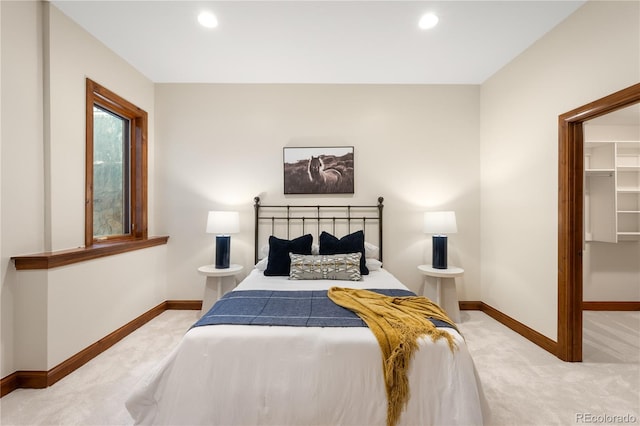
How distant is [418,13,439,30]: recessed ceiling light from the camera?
7.66ft

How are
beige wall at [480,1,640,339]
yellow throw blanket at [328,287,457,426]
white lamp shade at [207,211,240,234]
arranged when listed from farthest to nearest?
1. white lamp shade at [207,211,240,234]
2. beige wall at [480,1,640,339]
3. yellow throw blanket at [328,287,457,426]

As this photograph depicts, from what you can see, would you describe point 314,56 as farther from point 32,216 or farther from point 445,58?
point 32,216

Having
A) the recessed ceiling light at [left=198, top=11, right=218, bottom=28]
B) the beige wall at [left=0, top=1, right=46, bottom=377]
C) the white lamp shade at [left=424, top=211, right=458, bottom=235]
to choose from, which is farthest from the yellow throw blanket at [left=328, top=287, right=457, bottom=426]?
the recessed ceiling light at [left=198, top=11, right=218, bottom=28]

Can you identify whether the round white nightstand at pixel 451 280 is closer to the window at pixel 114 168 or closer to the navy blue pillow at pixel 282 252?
the navy blue pillow at pixel 282 252

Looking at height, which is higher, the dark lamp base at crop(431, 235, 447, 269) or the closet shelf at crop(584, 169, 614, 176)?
the closet shelf at crop(584, 169, 614, 176)

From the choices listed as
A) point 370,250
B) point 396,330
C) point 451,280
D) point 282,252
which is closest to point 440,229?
point 451,280

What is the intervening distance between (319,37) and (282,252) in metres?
2.10

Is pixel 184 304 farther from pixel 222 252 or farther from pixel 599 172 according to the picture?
pixel 599 172

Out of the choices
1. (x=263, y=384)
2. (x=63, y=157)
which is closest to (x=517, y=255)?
(x=263, y=384)

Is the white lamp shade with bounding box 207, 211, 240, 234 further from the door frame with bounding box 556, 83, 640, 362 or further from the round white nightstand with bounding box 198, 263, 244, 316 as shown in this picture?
the door frame with bounding box 556, 83, 640, 362

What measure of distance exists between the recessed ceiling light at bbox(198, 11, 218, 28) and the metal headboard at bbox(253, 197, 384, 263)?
6.08 feet

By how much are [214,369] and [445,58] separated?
11.2 ft

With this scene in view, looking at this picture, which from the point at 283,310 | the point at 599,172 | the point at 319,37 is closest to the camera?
the point at 283,310

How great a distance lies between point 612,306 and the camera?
3.63 m
